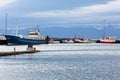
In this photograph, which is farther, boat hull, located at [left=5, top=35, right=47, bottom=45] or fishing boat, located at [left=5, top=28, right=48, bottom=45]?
fishing boat, located at [left=5, top=28, right=48, bottom=45]

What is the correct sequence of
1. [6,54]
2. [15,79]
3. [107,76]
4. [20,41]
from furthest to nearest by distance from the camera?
[20,41]
[6,54]
[107,76]
[15,79]

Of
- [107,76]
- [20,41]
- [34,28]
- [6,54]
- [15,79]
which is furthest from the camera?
[34,28]

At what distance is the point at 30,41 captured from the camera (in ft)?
563

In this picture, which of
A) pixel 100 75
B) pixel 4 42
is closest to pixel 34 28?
pixel 4 42

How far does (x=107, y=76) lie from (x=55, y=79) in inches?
195

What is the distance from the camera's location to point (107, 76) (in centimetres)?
4047

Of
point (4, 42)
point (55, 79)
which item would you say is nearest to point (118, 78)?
point (55, 79)

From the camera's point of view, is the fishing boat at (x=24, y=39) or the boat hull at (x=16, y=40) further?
the fishing boat at (x=24, y=39)

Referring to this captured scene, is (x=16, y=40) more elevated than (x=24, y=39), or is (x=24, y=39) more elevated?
(x=24, y=39)

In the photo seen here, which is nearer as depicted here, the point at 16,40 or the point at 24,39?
the point at 16,40

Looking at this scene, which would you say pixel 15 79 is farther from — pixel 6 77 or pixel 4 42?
pixel 4 42

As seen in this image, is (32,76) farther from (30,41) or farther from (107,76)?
(30,41)

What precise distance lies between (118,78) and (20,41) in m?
133

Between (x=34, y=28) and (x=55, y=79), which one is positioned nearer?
(x=55, y=79)
